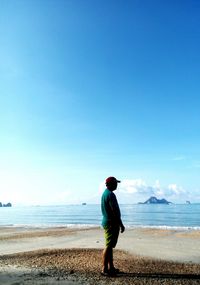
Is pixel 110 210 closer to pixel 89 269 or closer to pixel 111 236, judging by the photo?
pixel 111 236

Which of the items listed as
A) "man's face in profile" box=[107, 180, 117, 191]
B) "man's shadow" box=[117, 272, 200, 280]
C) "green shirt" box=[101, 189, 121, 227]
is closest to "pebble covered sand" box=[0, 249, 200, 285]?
"man's shadow" box=[117, 272, 200, 280]

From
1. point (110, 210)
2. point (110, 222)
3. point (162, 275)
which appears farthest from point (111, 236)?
point (162, 275)

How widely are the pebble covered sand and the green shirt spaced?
4.54ft

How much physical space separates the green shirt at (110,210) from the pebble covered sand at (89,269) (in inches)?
54.5

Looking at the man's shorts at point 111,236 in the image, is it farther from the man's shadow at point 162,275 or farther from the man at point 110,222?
the man's shadow at point 162,275

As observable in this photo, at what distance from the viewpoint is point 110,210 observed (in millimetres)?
9359

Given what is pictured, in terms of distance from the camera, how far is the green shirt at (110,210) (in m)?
9.27

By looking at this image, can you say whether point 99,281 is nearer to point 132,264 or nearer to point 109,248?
point 109,248

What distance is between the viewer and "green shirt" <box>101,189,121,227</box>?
30.4ft

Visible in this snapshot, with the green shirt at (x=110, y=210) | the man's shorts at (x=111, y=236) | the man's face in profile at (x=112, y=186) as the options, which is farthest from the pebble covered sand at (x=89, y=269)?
the man's face in profile at (x=112, y=186)

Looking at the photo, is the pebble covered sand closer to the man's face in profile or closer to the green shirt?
the green shirt

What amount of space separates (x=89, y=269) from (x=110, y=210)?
71.5 inches

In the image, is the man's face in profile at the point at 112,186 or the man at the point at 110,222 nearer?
the man at the point at 110,222

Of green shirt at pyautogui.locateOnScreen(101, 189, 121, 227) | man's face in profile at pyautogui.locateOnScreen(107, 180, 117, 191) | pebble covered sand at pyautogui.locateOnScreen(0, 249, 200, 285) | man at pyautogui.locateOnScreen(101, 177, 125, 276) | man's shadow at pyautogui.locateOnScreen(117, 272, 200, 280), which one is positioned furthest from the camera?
man's face in profile at pyautogui.locateOnScreen(107, 180, 117, 191)
